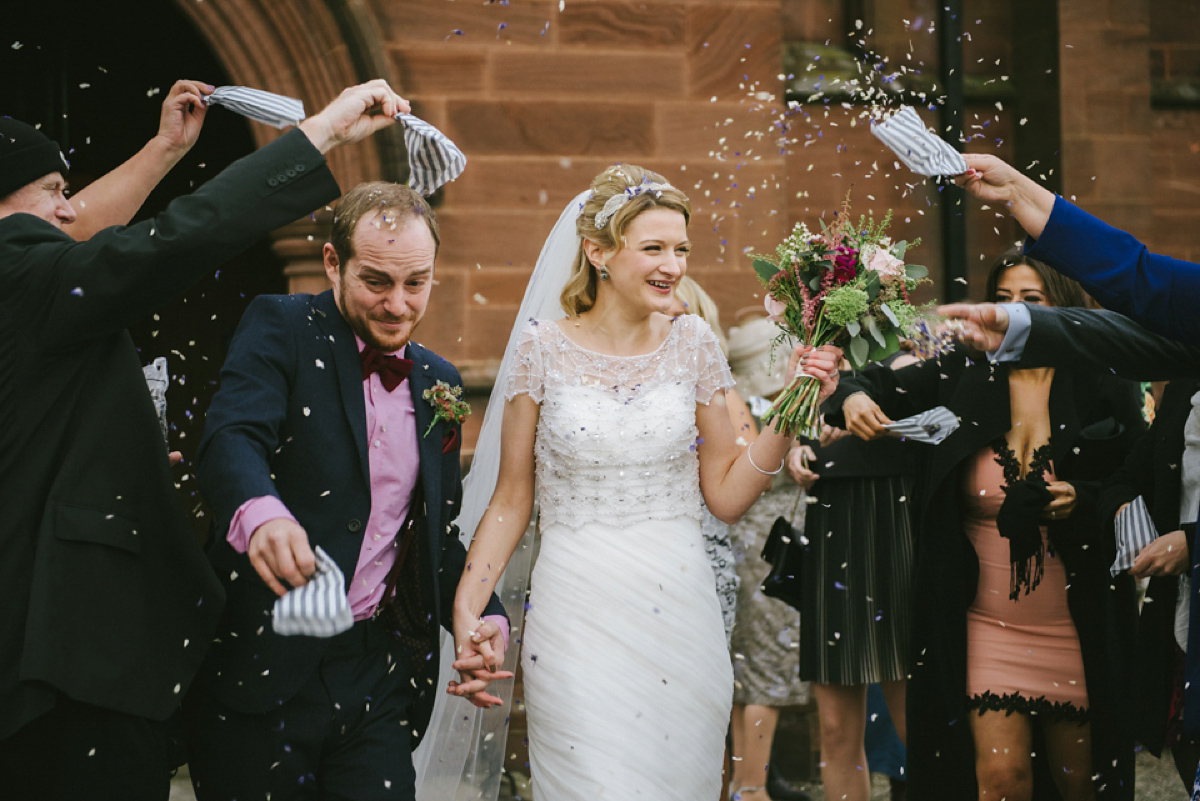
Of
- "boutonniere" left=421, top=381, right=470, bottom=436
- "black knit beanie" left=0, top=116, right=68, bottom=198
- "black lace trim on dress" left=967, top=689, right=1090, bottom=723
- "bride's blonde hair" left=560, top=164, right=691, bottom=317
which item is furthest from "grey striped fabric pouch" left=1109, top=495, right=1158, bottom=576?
"black knit beanie" left=0, top=116, right=68, bottom=198

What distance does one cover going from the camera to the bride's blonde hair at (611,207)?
137 inches

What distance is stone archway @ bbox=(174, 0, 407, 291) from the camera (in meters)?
5.75

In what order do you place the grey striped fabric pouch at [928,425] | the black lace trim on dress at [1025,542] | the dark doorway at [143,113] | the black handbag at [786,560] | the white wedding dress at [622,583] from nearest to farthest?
the white wedding dress at [622,583], the grey striped fabric pouch at [928,425], the black lace trim on dress at [1025,542], the black handbag at [786,560], the dark doorway at [143,113]

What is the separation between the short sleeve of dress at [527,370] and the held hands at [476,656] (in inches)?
27.5

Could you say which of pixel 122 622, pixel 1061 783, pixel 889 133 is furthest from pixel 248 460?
pixel 1061 783

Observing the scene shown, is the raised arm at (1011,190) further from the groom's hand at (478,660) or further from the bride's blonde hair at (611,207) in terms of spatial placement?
the groom's hand at (478,660)

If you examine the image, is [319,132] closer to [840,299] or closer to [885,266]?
[840,299]

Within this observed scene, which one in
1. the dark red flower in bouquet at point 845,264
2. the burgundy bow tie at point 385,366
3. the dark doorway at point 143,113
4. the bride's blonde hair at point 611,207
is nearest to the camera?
the burgundy bow tie at point 385,366

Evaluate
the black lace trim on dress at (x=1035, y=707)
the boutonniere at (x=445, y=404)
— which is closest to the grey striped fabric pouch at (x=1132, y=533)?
the black lace trim on dress at (x=1035, y=707)

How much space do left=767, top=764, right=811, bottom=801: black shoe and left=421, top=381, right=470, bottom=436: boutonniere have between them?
3.70m

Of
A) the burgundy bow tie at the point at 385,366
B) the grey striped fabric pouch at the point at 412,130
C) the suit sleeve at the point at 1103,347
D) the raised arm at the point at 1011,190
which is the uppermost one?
the grey striped fabric pouch at the point at 412,130

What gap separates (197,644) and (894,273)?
7.09 feet

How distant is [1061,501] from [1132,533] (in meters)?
0.28

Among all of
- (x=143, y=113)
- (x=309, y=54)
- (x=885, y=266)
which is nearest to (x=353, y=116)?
(x=885, y=266)
